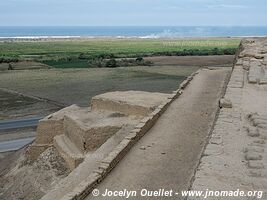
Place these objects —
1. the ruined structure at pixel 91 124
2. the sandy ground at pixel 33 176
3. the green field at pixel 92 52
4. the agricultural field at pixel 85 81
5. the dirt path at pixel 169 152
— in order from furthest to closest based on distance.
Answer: the green field at pixel 92 52 → the agricultural field at pixel 85 81 → the sandy ground at pixel 33 176 → the ruined structure at pixel 91 124 → the dirt path at pixel 169 152

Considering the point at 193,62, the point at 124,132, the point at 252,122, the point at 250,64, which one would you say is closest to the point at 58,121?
the point at 124,132

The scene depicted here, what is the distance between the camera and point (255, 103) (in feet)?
34.1

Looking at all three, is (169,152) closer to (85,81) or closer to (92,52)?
(85,81)

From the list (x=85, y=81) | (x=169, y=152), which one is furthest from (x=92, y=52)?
(x=169, y=152)

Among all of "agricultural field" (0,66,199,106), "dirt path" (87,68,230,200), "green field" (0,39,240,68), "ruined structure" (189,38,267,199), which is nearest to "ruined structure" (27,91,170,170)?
"dirt path" (87,68,230,200)

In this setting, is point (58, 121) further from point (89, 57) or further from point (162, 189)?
point (89, 57)

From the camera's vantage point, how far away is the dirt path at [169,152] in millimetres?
7594

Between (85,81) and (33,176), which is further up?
(33,176)

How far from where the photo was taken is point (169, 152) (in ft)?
29.2

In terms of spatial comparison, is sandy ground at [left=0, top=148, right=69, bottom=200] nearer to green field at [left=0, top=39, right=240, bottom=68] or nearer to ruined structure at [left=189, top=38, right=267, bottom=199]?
ruined structure at [left=189, top=38, right=267, bottom=199]

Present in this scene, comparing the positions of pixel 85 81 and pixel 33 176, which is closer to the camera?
pixel 33 176

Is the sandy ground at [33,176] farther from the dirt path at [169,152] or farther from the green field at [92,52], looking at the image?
the green field at [92,52]

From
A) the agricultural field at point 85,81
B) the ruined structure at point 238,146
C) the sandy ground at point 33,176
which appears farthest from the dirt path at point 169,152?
the agricultural field at point 85,81

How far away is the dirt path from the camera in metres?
7.59
